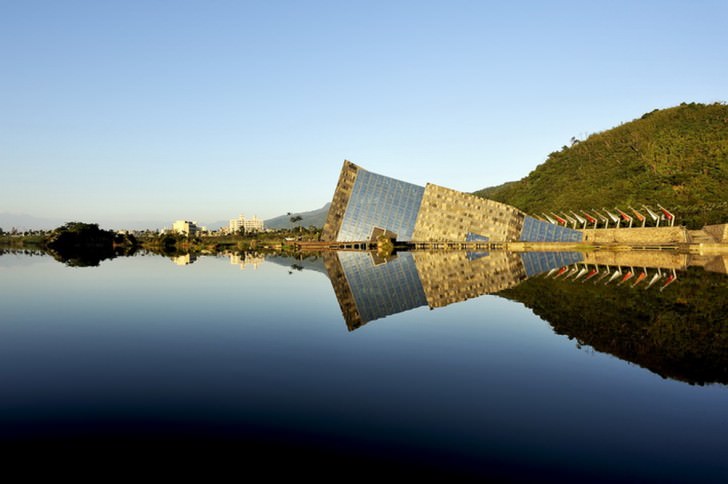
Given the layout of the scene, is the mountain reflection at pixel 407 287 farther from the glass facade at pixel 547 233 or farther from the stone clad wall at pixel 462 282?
the glass facade at pixel 547 233

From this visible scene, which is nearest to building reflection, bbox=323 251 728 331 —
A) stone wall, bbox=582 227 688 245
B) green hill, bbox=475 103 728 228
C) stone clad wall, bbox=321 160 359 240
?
stone wall, bbox=582 227 688 245

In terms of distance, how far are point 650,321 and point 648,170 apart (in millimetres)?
136985

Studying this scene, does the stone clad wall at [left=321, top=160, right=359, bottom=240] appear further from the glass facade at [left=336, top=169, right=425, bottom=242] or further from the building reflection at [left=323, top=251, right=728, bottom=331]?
the building reflection at [left=323, top=251, right=728, bottom=331]

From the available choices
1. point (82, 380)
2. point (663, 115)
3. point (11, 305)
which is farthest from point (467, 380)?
point (663, 115)

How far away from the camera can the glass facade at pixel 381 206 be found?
319 feet

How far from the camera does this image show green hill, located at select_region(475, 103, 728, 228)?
375 ft

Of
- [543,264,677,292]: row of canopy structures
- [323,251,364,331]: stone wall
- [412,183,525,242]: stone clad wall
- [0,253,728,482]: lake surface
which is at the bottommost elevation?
[0,253,728,482]: lake surface

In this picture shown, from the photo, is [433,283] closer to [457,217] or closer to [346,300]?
[346,300]

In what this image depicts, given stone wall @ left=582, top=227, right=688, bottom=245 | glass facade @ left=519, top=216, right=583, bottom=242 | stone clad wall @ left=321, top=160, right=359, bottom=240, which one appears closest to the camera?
stone wall @ left=582, top=227, right=688, bottom=245

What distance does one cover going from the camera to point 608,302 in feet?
81.5

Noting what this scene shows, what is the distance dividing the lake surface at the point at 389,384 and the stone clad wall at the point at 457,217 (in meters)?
71.5

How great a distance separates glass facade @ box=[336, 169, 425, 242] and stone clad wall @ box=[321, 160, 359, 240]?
2.78 feet

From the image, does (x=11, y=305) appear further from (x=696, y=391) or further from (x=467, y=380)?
(x=696, y=391)

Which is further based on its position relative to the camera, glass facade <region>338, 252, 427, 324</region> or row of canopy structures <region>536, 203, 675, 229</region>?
row of canopy structures <region>536, 203, 675, 229</region>
